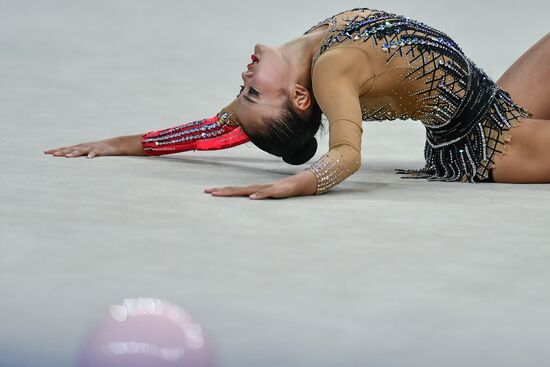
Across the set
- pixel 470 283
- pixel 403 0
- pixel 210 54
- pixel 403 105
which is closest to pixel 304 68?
pixel 403 105

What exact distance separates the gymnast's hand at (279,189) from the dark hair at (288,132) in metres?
0.27

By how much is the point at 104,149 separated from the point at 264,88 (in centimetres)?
60

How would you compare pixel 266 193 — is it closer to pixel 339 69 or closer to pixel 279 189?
pixel 279 189

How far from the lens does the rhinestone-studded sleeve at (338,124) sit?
2.05 metres

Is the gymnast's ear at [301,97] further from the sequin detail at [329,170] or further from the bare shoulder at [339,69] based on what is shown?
the sequin detail at [329,170]

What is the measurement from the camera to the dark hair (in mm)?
2289

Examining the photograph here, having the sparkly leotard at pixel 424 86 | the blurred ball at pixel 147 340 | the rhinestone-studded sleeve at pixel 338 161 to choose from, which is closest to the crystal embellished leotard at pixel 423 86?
the sparkly leotard at pixel 424 86

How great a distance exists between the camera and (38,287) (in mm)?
1361

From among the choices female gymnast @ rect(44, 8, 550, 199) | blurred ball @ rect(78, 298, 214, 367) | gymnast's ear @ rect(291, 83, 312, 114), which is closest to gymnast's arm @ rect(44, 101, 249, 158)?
female gymnast @ rect(44, 8, 550, 199)

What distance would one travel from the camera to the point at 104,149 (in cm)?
267

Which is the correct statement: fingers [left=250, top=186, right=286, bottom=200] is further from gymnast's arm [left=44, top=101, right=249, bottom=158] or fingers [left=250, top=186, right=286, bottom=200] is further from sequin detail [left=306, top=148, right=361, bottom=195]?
gymnast's arm [left=44, top=101, right=249, bottom=158]


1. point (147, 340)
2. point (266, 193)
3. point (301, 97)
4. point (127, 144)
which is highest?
point (301, 97)

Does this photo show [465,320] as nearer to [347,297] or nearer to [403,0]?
[347,297]

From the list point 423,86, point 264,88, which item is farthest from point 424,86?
point 264,88
